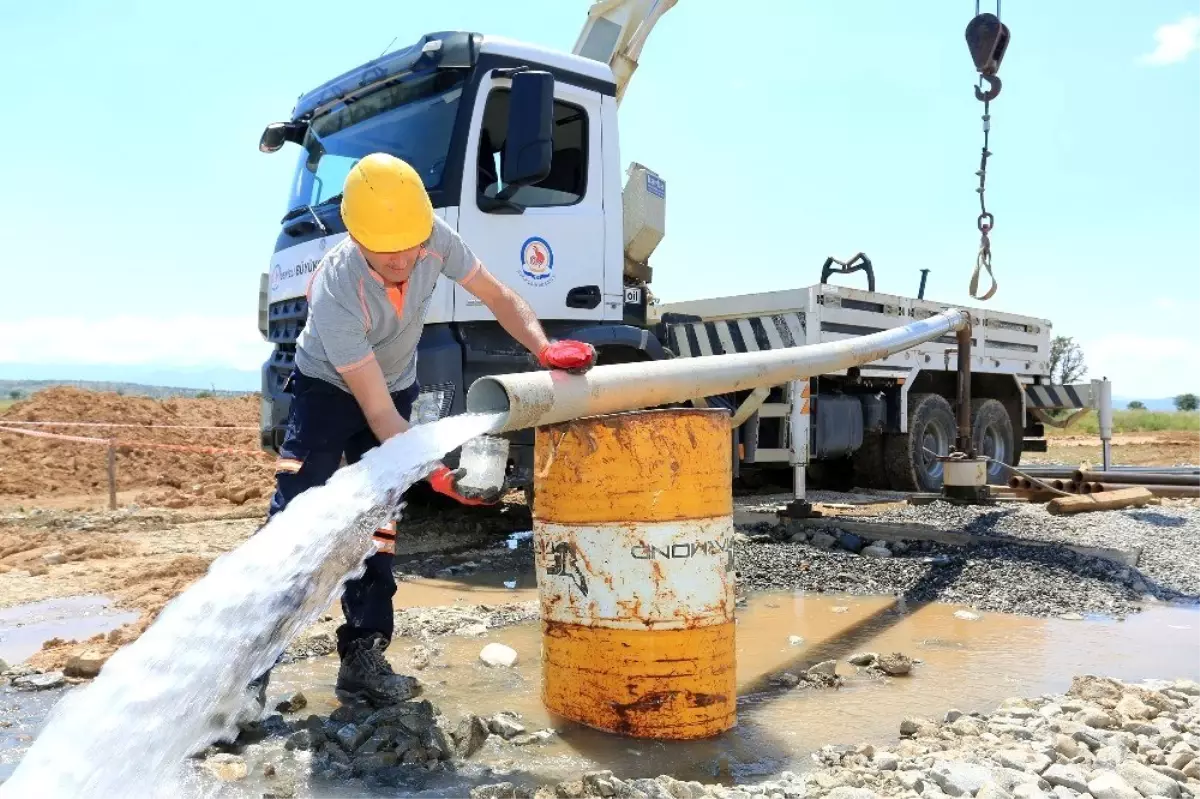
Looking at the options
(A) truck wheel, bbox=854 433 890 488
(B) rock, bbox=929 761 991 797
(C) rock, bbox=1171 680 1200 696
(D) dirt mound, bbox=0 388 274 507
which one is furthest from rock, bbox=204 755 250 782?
(A) truck wheel, bbox=854 433 890 488

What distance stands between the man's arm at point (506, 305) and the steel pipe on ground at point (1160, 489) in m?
5.70

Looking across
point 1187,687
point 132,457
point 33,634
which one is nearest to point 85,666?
point 33,634

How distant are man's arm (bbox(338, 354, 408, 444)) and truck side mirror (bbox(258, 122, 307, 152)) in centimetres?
382

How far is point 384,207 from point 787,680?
2144mm

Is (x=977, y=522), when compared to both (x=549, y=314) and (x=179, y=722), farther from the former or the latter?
(x=179, y=722)

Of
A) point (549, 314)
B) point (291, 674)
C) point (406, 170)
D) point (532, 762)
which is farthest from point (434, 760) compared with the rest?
point (549, 314)

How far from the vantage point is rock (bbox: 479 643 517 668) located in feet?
12.1

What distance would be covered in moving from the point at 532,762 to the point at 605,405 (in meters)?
1.05

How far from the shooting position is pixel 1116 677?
3547 mm

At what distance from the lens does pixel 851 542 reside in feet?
19.8

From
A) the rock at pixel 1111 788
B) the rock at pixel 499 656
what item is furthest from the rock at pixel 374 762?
the rock at pixel 1111 788

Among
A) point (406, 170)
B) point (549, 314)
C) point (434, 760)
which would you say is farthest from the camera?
point (549, 314)

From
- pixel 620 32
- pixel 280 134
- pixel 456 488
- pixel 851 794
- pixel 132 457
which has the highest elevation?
pixel 620 32

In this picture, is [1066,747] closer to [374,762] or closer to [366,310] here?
[374,762]
